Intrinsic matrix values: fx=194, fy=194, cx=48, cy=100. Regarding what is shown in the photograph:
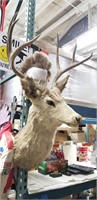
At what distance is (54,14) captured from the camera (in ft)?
6.18

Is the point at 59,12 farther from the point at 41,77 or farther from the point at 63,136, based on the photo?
the point at 41,77

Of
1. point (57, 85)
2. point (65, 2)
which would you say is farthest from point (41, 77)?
point (65, 2)

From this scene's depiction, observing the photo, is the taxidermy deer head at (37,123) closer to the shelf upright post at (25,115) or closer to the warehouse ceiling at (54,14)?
the shelf upright post at (25,115)

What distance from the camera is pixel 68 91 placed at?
1.02m

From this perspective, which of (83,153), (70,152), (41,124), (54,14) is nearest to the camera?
(41,124)

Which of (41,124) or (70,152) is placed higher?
(41,124)

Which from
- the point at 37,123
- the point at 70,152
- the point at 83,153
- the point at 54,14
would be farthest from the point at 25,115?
the point at 54,14

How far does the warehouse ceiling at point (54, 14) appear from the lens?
65.6 inches

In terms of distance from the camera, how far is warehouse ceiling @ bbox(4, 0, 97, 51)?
1.67 metres

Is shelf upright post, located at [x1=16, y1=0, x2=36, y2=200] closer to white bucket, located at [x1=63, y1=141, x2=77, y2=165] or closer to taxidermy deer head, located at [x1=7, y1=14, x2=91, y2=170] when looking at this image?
taxidermy deer head, located at [x1=7, y1=14, x2=91, y2=170]

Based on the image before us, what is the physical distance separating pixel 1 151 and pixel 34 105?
18 cm

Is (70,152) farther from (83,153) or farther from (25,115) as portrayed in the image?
(25,115)

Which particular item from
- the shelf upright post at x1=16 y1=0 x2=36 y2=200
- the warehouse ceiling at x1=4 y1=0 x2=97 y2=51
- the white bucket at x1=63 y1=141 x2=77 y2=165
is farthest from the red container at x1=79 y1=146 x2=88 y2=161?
the warehouse ceiling at x1=4 y1=0 x2=97 y2=51

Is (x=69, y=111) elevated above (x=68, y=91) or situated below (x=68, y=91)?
below
